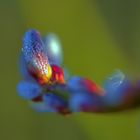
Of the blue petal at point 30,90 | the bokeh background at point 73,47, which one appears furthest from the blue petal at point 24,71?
the bokeh background at point 73,47

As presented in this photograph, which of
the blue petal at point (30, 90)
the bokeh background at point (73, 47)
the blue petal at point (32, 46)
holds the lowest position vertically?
the blue petal at point (30, 90)

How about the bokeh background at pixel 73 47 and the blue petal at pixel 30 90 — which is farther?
the bokeh background at pixel 73 47

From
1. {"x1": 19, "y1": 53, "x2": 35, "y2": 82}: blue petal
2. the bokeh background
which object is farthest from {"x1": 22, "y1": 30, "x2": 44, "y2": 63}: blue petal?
the bokeh background

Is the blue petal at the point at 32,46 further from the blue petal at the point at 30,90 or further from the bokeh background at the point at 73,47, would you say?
the bokeh background at the point at 73,47

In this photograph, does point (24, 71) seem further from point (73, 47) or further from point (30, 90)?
point (73, 47)

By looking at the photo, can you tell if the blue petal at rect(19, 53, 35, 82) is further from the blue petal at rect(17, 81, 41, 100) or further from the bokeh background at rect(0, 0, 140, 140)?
the bokeh background at rect(0, 0, 140, 140)

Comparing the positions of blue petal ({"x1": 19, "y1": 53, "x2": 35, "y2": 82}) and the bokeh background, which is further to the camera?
the bokeh background

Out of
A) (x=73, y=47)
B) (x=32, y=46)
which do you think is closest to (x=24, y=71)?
(x=32, y=46)

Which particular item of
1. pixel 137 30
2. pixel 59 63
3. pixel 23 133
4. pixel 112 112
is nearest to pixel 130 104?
pixel 112 112

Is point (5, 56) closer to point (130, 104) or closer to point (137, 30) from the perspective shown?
point (137, 30)
